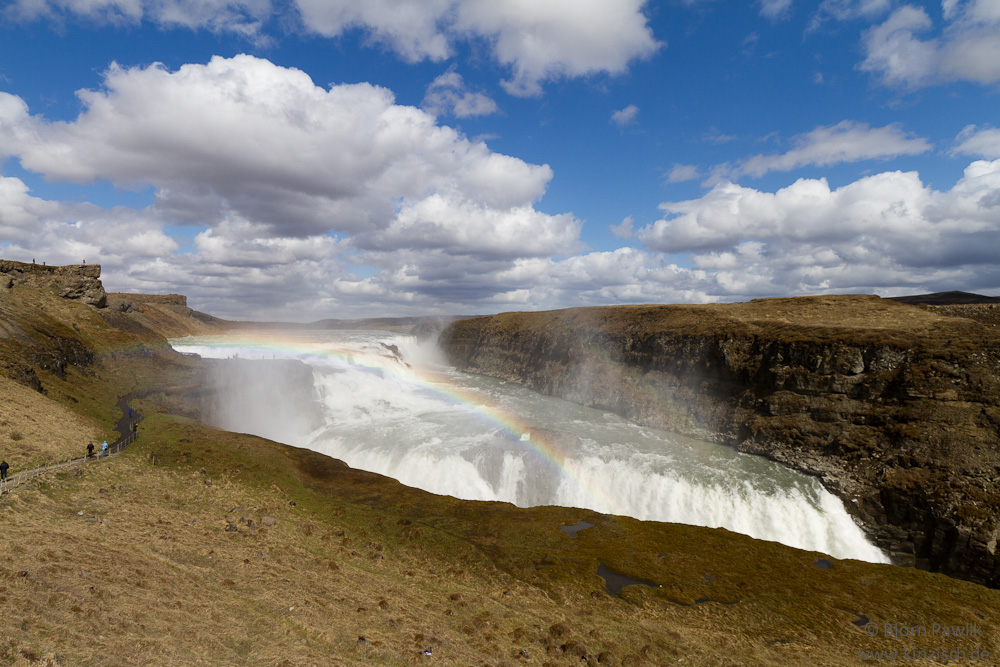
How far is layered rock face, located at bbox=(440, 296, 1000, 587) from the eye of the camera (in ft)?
88.7

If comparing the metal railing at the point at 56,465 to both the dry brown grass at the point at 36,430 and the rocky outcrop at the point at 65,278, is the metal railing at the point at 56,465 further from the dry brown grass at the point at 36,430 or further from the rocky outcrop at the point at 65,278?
the rocky outcrop at the point at 65,278

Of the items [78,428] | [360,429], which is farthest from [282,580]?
[360,429]

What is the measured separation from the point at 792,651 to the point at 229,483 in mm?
29424

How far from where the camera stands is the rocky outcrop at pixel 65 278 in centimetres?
6288

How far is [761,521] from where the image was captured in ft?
93.6

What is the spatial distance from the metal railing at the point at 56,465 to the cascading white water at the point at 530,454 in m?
14.8

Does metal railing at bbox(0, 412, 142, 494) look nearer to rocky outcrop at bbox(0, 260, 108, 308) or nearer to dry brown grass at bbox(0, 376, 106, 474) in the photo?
dry brown grass at bbox(0, 376, 106, 474)

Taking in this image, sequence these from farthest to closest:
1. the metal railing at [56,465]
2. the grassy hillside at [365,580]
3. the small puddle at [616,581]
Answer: the small puddle at [616,581] → the metal railing at [56,465] → the grassy hillside at [365,580]

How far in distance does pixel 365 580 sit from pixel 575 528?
1288 cm

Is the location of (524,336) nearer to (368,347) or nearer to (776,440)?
Answer: (368,347)

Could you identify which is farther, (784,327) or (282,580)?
(784,327)

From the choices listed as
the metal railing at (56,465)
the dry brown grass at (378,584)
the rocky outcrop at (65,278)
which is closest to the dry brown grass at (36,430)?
the metal railing at (56,465)

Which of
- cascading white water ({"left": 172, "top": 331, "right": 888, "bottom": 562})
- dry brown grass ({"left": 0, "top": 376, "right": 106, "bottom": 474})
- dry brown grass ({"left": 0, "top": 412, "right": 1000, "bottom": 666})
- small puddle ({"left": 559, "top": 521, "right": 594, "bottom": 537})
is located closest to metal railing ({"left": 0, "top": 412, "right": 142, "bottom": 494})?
dry brown grass ({"left": 0, "top": 376, "right": 106, "bottom": 474})

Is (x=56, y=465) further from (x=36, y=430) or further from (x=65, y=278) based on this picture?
(x=65, y=278)
